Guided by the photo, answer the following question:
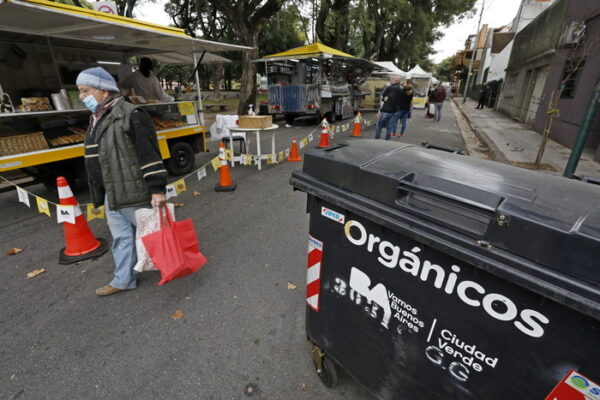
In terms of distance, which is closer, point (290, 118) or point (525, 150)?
point (525, 150)

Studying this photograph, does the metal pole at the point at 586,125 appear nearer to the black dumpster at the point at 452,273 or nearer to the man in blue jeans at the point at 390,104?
the man in blue jeans at the point at 390,104

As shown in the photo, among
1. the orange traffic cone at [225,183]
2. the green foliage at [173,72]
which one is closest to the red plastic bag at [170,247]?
the orange traffic cone at [225,183]

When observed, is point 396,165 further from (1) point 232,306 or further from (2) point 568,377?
(1) point 232,306

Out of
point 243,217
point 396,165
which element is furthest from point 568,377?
point 243,217

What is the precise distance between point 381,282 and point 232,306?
1.68 metres

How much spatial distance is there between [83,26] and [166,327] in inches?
179

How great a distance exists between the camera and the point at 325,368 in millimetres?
1923

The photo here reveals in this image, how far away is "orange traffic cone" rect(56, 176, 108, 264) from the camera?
3.23 metres

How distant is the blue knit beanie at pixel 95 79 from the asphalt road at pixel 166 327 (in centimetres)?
182

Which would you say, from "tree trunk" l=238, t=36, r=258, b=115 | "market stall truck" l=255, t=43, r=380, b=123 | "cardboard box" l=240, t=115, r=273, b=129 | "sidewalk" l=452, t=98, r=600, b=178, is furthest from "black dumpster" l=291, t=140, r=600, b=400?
"tree trunk" l=238, t=36, r=258, b=115

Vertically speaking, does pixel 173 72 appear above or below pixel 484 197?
above

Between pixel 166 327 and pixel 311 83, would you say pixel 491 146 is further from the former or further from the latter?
pixel 166 327

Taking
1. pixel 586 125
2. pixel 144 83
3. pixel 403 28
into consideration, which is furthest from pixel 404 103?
pixel 403 28

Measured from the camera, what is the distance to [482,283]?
42.6 inches
